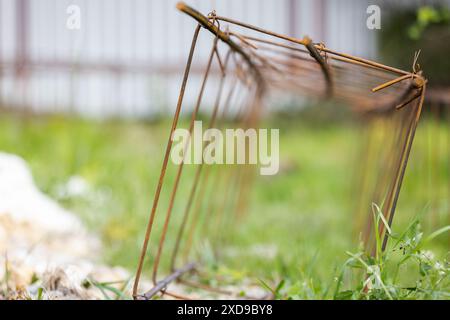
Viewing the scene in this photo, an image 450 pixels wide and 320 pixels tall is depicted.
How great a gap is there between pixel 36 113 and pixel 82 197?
265 centimetres

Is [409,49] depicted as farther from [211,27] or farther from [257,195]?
[211,27]

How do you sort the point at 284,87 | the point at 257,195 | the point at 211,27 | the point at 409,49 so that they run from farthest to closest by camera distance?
the point at 409,49
the point at 257,195
the point at 284,87
the point at 211,27

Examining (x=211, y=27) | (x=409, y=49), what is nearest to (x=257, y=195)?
(x=409, y=49)

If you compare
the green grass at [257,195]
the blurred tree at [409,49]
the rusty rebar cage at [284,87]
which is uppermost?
the blurred tree at [409,49]

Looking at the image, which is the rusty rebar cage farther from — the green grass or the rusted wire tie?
the green grass

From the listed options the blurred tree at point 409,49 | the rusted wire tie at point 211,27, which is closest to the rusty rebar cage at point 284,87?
the rusted wire tie at point 211,27

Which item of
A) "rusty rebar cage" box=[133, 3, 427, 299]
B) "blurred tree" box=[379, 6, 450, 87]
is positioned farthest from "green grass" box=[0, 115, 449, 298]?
"blurred tree" box=[379, 6, 450, 87]

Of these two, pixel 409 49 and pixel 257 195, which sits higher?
pixel 409 49

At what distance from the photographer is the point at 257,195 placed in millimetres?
4492

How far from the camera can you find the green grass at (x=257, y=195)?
2.34m

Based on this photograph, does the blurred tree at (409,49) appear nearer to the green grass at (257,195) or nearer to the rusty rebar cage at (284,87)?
the green grass at (257,195)

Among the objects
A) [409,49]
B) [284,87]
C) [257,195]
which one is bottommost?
[257,195]
